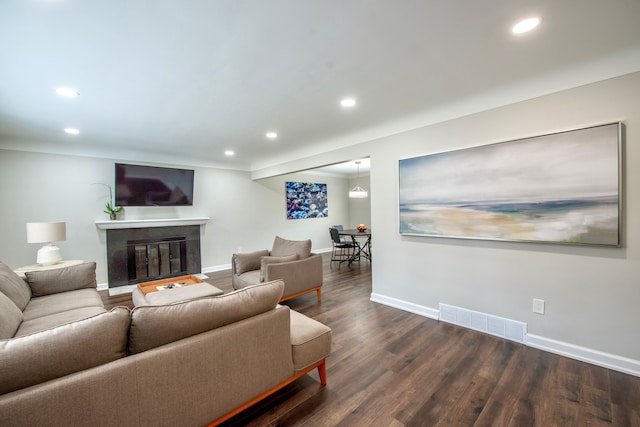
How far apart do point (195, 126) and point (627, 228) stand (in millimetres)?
4377

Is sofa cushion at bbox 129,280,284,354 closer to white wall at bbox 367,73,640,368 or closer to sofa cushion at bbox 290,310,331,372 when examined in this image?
sofa cushion at bbox 290,310,331,372

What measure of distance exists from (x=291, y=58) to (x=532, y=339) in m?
3.20

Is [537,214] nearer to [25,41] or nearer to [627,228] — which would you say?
[627,228]

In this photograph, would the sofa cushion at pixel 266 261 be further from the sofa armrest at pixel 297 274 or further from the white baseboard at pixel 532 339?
the white baseboard at pixel 532 339

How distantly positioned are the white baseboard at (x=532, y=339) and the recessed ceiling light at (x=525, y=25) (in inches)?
95.9

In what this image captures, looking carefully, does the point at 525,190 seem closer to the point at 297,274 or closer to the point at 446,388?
the point at 446,388

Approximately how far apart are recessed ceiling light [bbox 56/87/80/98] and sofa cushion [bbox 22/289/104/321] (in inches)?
76.5

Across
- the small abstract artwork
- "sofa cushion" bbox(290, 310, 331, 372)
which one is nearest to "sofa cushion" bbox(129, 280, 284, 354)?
"sofa cushion" bbox(290, 310, 331, 372)

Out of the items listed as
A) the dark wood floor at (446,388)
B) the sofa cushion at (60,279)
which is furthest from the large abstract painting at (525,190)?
the sofa cushion at (60,279)

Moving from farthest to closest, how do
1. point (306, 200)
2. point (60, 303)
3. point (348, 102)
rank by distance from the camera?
point (306, 200) < point (348, 102) < point (60, 303)

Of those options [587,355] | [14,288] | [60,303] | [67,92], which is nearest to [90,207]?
[14,288]

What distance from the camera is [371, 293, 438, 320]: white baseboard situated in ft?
10.2

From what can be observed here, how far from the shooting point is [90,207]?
4453 millimetres

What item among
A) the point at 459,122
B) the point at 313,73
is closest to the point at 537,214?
the point at 459,122
